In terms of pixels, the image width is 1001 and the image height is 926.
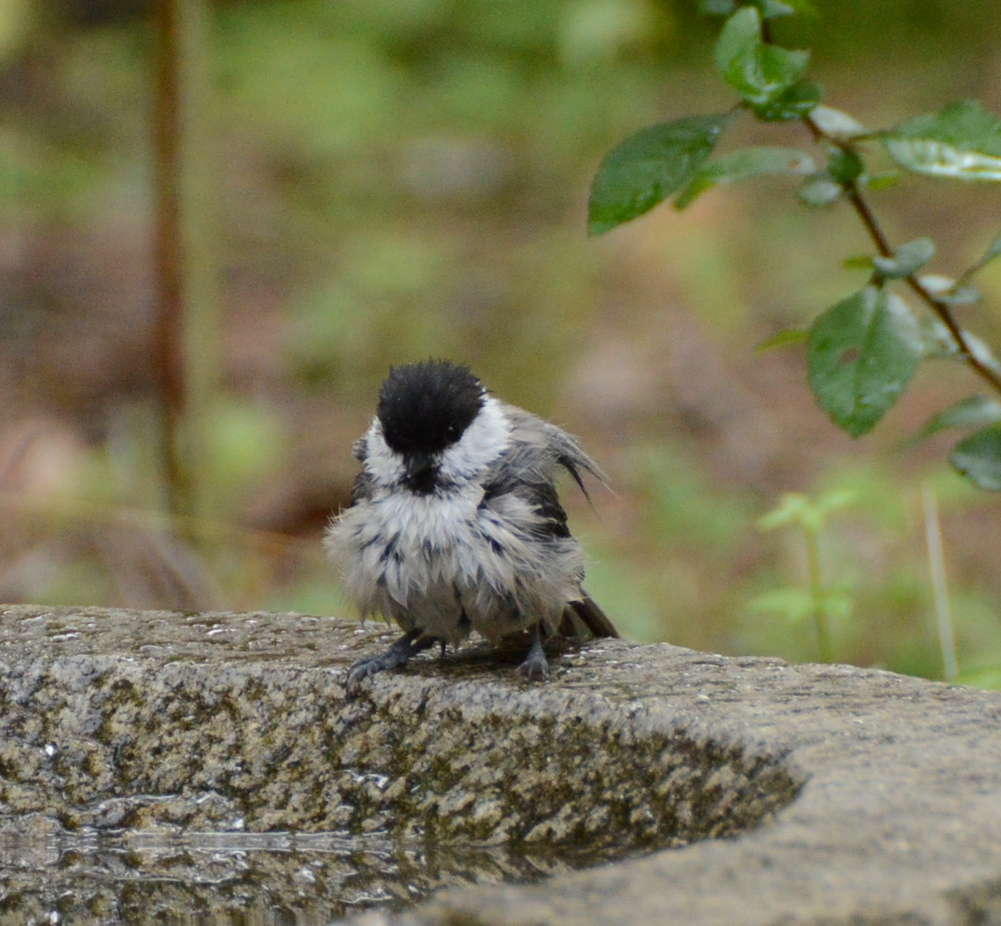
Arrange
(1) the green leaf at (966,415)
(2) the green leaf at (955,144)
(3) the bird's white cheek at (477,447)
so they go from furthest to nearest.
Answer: (3) the bird's white cheek at (477,447) → (1) the green leaf at (966,415) → (2) the green leaf at (955,144)

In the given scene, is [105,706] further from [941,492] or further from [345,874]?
[941,492]

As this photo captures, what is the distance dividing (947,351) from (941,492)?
1.96m

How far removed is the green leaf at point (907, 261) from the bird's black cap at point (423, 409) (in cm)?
99

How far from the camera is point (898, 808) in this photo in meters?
1.71

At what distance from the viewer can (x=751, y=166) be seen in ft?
9.27

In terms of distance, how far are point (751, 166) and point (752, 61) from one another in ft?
0.86

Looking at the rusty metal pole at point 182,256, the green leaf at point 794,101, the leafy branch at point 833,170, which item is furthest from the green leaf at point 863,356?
the rusty metal pole at point 182,256

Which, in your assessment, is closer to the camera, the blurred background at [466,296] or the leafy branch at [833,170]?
the leafy branch at [833,170]

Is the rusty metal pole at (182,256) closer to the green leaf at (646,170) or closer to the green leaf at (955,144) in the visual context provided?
the green leaf at (646,170)

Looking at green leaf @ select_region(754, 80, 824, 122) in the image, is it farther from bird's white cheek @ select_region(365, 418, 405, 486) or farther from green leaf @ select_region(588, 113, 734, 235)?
bird's white cheek @ select_region(365, 418, 405, 486)

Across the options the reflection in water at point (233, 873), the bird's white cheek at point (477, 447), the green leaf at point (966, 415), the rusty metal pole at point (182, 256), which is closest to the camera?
the reflection in water at point (233, 873)

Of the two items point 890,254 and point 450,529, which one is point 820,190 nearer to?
point 890,254

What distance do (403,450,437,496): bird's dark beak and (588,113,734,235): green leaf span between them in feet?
2.17

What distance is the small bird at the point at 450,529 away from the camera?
2.98 meters
